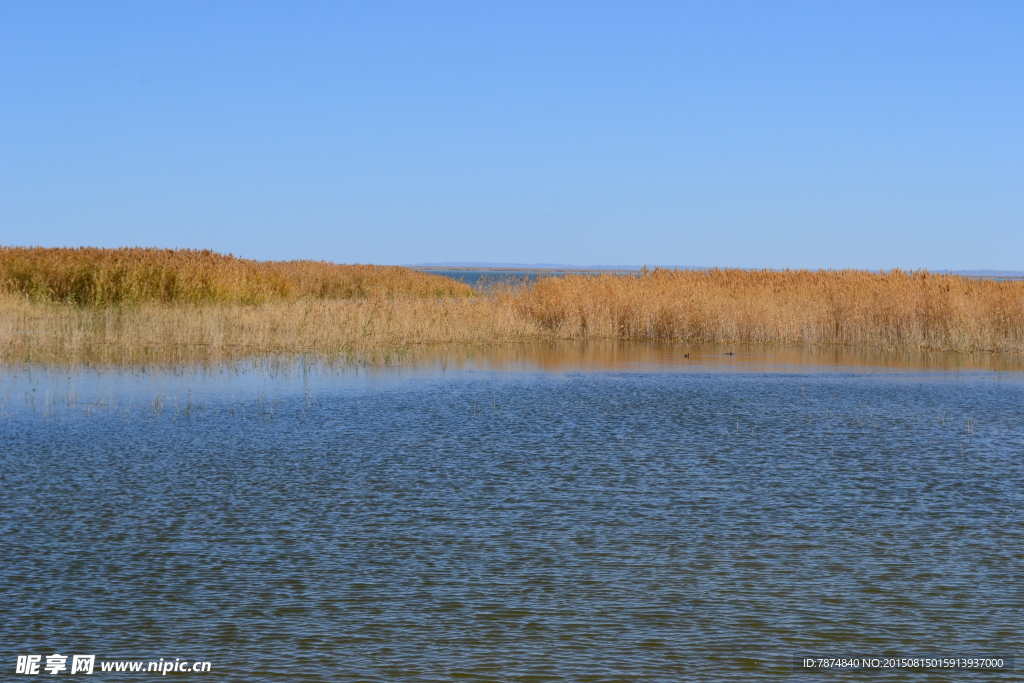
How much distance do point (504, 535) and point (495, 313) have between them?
54.9 ft

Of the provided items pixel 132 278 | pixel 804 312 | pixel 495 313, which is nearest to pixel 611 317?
pixel 495 313

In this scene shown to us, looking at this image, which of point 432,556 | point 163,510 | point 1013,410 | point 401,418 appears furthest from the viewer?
point 1013,410

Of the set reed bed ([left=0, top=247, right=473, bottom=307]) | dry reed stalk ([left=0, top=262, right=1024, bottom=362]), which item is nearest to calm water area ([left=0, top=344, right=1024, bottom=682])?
dry reed stalk ([left=0, top=262, right=1024, bottom=362])

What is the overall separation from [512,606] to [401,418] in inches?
256

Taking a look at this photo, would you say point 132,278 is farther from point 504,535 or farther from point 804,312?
point 504,535

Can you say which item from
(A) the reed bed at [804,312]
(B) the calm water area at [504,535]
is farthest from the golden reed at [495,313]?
(B) the calm water area at [504,535]

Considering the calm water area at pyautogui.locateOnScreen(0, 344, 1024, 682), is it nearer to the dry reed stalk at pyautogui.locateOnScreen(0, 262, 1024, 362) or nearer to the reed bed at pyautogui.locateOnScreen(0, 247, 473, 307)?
the dry reed stalk at pyautogui.locateOnScreen(0, 262, 1024, 362)

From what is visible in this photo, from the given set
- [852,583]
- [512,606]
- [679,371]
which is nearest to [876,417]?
[679,371]

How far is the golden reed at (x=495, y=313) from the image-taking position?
19.6 meters

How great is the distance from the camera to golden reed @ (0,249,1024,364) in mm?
19641

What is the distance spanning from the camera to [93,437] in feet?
33.7

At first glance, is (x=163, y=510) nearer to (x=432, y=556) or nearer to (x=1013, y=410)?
(x=432, y=556)

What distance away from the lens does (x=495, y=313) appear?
23422mm

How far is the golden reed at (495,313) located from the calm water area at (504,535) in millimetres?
6444
